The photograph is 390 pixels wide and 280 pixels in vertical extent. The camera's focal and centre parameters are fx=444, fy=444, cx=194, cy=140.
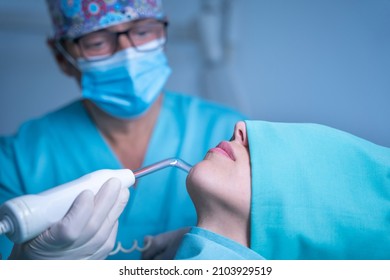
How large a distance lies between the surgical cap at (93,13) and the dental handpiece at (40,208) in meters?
0.49

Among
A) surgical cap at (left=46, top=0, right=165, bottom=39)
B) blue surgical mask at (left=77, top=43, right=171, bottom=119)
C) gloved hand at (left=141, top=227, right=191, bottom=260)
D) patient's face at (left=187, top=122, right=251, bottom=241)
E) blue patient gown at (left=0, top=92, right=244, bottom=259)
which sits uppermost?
surgical cap at (left=46, top=0, right=165, bottom=39)

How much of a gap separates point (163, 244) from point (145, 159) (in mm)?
217

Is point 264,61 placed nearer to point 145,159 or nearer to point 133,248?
point 145,159

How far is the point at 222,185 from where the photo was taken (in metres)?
0.75

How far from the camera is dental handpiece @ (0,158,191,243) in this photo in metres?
0.64

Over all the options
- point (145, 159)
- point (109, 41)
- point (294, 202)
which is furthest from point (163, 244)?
point (109, 41)

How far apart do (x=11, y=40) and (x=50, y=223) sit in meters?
1.26

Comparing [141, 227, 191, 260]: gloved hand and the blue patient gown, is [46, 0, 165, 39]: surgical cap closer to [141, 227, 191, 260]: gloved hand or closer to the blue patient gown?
the blue patient gown

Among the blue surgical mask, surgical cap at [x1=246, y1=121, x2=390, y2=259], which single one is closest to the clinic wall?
surgical cap at [x1=246, y1=121, x2=390, y2=259]

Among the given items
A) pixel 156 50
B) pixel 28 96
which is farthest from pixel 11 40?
pixel 156 50

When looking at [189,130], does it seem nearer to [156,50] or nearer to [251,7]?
[156,50]

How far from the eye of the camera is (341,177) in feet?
2.52

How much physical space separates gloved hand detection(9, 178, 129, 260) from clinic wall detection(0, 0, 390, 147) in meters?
0.36

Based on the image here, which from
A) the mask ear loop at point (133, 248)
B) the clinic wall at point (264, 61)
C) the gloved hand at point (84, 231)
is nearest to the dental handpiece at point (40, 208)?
the gloved hand at point (84, 231)
